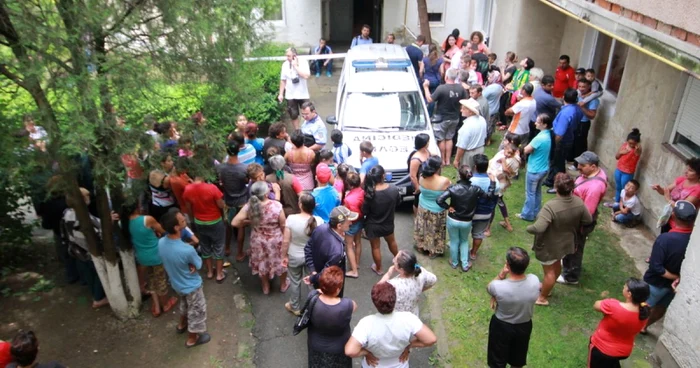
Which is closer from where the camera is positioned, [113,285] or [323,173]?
[113,285]

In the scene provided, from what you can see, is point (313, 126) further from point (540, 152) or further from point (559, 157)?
point (559, 157)

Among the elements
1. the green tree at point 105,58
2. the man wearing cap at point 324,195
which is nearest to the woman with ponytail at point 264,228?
the man wearing cap at point 324,195

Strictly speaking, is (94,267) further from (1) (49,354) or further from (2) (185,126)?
(2) (185,126)

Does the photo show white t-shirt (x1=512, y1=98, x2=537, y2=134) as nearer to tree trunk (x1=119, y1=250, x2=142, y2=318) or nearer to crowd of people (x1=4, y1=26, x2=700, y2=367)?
crowd of people (x1=4, y1=26, x2=700, y2=367)

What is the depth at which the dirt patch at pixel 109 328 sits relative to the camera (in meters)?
5.59

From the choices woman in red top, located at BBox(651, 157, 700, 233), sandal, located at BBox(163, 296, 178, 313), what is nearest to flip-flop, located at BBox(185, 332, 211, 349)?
sandal, located at BBox(163, 296, 178, 313)

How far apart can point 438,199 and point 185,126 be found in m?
3.25

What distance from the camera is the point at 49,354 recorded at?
5.60 meters

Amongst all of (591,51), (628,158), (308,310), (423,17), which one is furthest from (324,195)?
(423,17)

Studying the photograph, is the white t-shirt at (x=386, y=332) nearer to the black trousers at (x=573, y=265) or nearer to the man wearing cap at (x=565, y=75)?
the black trousers at (x=573, y=265)

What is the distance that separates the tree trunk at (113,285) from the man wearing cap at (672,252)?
5794 mm

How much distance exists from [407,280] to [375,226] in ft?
6.20

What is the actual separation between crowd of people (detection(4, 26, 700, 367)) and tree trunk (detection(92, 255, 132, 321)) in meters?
0.30

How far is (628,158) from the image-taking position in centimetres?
773
